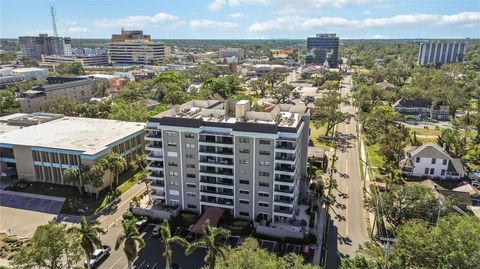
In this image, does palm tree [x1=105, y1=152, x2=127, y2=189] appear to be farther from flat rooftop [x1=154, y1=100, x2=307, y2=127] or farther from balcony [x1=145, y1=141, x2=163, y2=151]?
flat rooftop [x1=154, y1=100, x2=307, y2=127]

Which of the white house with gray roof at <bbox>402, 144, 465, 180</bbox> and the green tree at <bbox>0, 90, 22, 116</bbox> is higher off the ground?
the green tree at <bbox>0, 90, 22, 116</bbox>

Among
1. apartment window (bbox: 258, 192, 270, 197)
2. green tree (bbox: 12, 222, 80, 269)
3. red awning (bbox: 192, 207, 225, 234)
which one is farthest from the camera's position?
apartment window (bbox: 258, 192, 270, 197)

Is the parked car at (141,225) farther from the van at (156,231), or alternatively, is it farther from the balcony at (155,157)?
the balcony at (155,157)

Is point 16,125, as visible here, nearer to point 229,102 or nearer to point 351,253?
point 229,102

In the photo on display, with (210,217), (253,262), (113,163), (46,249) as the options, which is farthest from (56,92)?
(253,262)

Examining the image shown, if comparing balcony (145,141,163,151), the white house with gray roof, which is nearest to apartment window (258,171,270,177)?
balcony (145,141,163,151)

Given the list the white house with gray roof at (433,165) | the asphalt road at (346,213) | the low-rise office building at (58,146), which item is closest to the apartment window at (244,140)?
the asphalt road at (346,213)

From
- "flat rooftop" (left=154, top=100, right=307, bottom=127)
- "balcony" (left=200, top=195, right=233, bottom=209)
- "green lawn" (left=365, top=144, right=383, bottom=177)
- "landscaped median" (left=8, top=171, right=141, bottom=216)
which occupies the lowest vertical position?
"landscaped median" (left=8, top=171, right=141, bottom=216)
